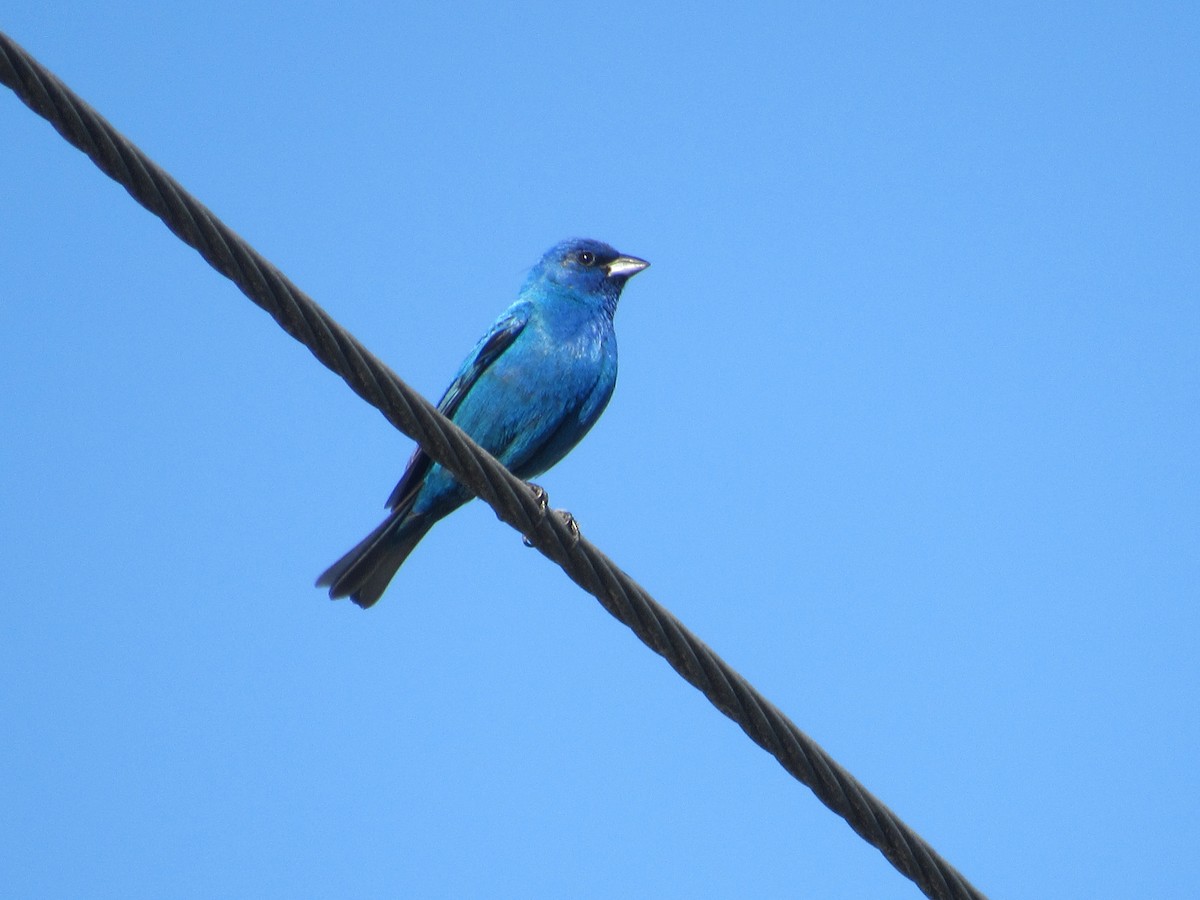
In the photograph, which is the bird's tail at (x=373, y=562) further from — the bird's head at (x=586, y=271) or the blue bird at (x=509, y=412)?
the bird's head at (x=586, y=271)

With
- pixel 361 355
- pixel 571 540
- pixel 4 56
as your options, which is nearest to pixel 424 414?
pixel 361 355

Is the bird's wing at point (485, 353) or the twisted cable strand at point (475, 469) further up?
the bird's wing at point (485, 353)

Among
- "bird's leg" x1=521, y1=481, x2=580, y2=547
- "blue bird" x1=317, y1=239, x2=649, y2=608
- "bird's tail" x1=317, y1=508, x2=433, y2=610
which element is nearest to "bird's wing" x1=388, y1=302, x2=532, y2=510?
"blue bird" x1=317, y1=239, x2=649, y2=608

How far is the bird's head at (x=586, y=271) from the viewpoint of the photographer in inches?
347

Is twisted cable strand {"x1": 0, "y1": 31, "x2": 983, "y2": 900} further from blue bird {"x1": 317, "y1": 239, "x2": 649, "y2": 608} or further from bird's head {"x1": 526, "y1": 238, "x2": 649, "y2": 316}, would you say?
bird's head {"x1": 526, "y1": 238, "x2": 649, "y2": 316}

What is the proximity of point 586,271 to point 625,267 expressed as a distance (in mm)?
319

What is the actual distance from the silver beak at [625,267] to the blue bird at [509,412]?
Answer: 911 millimetres

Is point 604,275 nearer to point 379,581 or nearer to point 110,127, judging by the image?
point 379,581

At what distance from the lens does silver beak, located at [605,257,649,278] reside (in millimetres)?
9188

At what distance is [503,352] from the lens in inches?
320

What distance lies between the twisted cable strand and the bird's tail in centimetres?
322

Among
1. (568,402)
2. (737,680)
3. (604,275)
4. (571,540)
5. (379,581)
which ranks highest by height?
(604,275)

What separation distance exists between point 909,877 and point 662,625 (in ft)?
3.02

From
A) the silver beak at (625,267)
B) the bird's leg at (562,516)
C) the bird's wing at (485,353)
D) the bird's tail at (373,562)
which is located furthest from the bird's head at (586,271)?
the bird's leg at (562,516)
